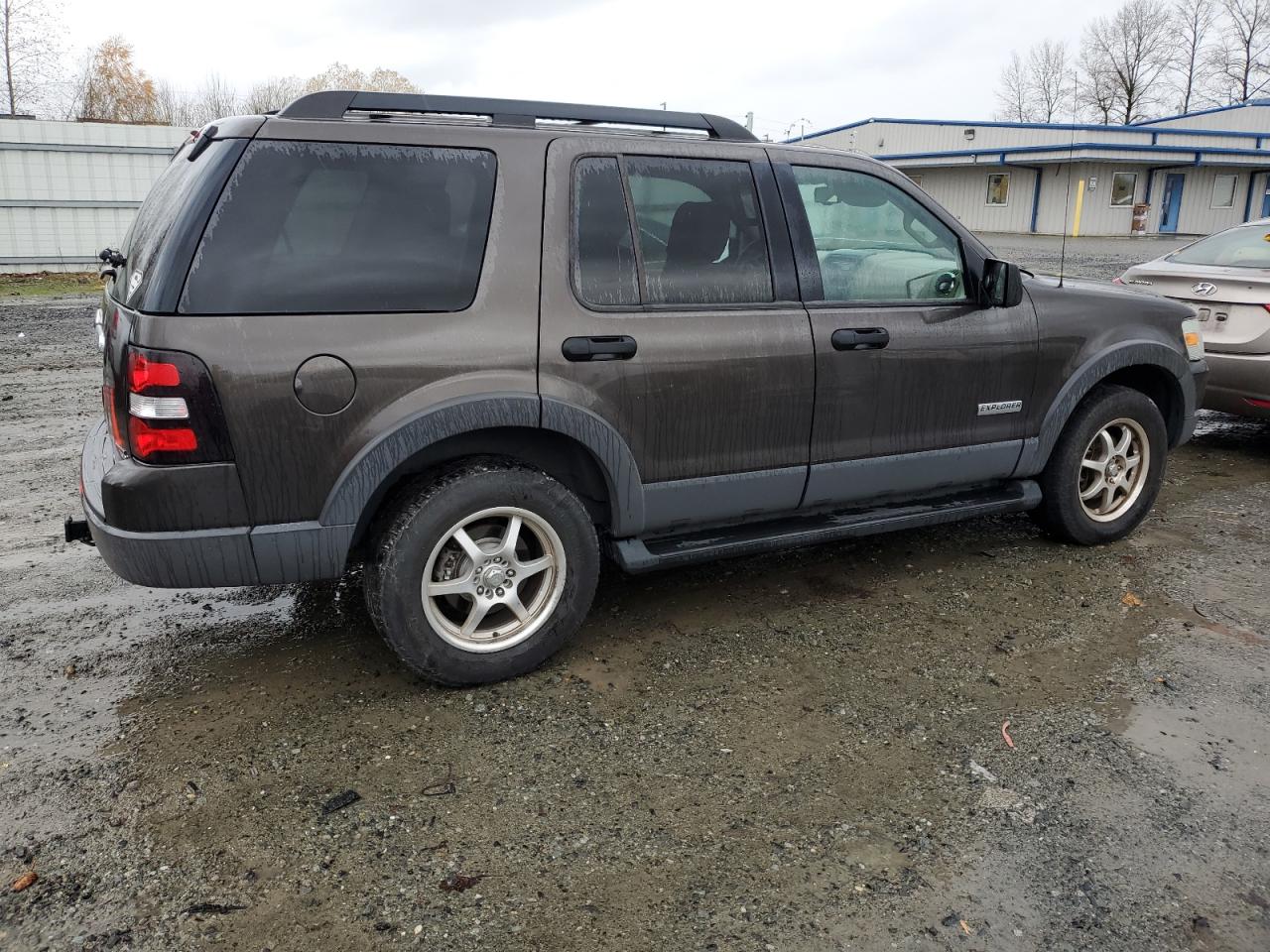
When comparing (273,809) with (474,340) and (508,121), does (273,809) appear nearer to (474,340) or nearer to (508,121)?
(474,340)

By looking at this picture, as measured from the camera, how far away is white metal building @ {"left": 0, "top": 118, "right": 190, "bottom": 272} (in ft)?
62.3

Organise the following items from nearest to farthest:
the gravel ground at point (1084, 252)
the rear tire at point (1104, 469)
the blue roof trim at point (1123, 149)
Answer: the rear tire at point (1104, 469) < the gravel ground at point (1084, 252) < the blue roof trim at point (1123, 149)

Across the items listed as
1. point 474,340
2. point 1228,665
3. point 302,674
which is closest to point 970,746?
point 1228,665

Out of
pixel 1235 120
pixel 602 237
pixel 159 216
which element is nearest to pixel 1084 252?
pixel 602 237

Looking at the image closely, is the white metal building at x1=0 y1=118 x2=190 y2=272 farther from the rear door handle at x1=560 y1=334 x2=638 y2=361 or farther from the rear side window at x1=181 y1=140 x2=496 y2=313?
the rear door handle at x1=560 y1=334 x2=638 y2=361

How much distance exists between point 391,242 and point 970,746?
2550mm

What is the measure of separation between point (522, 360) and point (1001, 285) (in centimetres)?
222

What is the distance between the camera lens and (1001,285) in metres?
4.31

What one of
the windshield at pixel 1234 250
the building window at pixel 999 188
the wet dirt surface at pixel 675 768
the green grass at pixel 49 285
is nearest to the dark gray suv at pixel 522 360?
the wet dirt surface at pixel 675 768

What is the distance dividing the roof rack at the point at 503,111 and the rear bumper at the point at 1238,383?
437 cm

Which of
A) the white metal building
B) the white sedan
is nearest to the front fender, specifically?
the white sedan

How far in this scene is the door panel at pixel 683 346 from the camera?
3543 mm

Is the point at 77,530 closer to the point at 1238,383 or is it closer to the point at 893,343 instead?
the point at 893,343

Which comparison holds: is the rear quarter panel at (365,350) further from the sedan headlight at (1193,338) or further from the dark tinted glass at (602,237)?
the sedan headlight at (1193,338)
